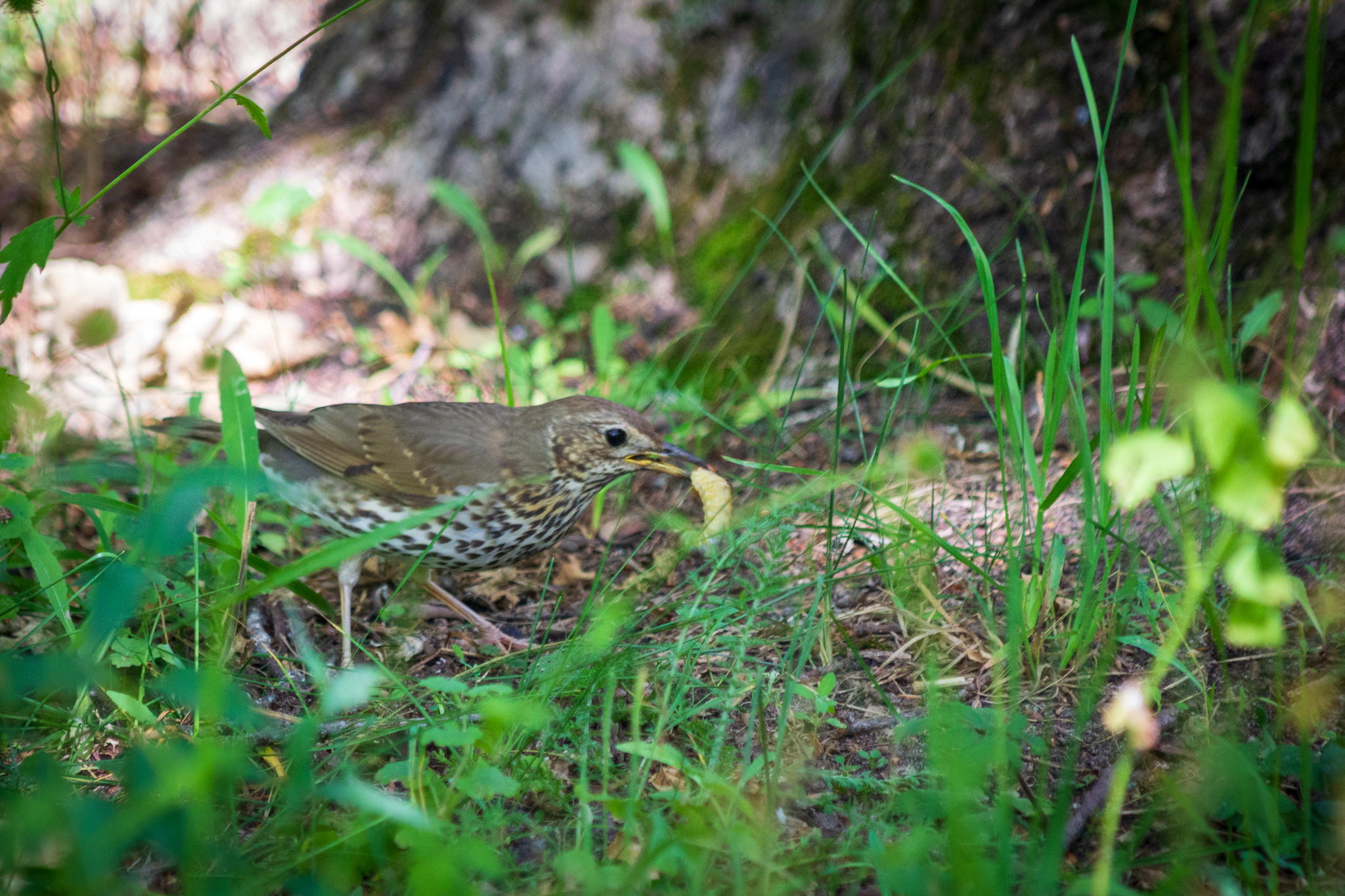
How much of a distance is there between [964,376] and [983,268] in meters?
1.62

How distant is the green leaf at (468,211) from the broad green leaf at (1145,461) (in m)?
3.60

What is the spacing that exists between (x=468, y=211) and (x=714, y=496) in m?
2.33

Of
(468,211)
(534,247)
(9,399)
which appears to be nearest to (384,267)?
(468,211)

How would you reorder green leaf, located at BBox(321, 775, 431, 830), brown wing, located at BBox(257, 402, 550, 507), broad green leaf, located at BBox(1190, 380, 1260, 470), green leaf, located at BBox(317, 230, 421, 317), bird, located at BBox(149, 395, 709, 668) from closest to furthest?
broad green leaf, located at BBox(1190, 380, 1260, 470), green leaf, located at BBox(321, 775, 431, 830), bird, located at BBox(149, 395, 709, 668), brown wing, located at BBox(257, 402, 550, 507), green leaf, located at BBox(317, 230, 421, 317)

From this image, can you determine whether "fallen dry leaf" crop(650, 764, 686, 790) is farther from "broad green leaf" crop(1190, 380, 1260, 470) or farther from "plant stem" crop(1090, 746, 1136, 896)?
"broad green leaf" crop(1190, 380, 1260, 470)

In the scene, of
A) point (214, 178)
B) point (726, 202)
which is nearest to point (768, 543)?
point (726, 202)

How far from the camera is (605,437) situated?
11.1 ft

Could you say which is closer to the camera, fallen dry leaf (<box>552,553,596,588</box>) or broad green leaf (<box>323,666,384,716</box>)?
broad green leaf (<box>323,666,384,716</box>)

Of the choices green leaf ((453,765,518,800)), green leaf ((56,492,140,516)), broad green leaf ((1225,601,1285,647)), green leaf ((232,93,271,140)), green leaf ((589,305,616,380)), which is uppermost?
green leaf ((589,305,616,380))

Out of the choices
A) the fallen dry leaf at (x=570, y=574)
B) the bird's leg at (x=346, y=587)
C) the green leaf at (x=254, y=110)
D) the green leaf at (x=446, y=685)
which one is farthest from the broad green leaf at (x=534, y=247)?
the green leaf at (x=446, y=685)

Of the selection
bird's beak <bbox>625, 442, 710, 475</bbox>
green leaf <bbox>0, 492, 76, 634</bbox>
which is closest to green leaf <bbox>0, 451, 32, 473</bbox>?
green leaf <bbox>0, 492, 76, 634</bbox>

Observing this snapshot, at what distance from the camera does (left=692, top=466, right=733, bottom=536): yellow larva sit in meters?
3.11

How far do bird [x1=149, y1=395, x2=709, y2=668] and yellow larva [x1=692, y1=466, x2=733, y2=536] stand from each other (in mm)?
59

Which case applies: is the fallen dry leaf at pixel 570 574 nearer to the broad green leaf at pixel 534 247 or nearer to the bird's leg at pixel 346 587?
the bird's leg at pixel 346 587
